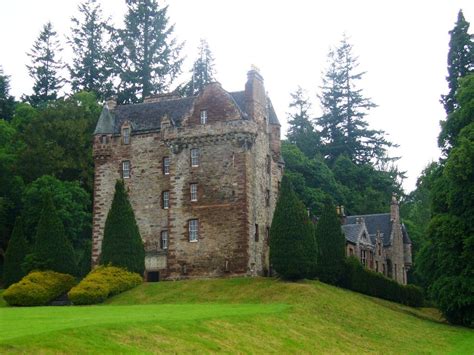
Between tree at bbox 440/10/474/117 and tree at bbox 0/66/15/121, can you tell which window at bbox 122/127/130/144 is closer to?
tree at bbox 440/10/474/117

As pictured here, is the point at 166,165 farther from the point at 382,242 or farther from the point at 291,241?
the point at 382,242

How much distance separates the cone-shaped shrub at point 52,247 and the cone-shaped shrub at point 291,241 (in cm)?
1424

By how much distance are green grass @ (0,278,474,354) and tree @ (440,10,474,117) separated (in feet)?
48.7

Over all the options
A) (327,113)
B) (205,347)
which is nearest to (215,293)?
(205,347)

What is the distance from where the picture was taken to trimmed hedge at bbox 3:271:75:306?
45.1 meters

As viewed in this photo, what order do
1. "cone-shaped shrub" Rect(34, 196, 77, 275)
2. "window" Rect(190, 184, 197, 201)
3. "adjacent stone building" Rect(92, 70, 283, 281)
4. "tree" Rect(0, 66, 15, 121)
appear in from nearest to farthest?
"cone-shaped shrub" Rect(34, 196, 77, 275) → "adjacent stone building" Rect(92, 70, 283, 281) → "window" Rect(190, 184, 197, 201) → "tree" Rect(0, 66, 15, 121)

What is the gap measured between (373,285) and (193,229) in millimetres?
12575

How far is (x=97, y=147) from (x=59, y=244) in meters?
10.4

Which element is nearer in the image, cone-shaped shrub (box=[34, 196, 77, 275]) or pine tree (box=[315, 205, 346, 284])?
pine tree (box=[315, 205, 346, 284])

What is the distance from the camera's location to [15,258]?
52.8m

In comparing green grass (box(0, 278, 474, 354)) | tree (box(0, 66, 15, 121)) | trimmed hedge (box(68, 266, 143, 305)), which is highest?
tree (box(0, 66, 15, 121))

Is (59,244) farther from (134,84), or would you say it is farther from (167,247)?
(134,84)

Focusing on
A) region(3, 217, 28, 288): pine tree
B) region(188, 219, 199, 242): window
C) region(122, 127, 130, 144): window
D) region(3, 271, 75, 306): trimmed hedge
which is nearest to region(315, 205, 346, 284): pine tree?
region(188, 219, 199, 242): window

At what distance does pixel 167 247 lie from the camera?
5362 cm
